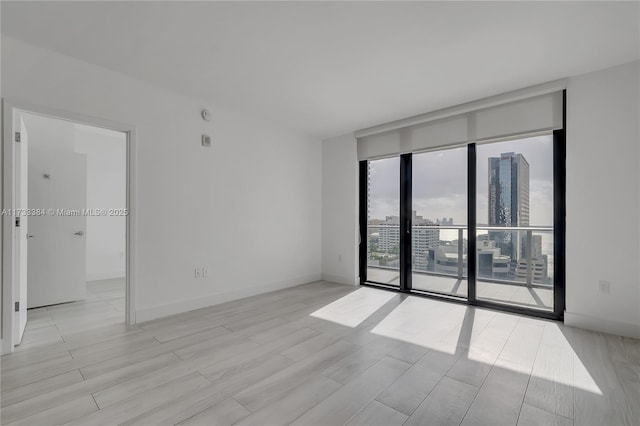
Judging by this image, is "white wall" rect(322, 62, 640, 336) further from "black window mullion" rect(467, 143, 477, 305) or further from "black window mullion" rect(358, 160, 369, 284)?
"black window mullion" rect(358, 160, 369, 284)

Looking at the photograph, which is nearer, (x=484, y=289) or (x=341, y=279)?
(x=484, y=289)

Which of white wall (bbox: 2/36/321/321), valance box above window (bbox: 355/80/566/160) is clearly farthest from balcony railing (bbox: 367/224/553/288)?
white wall (bbox: 2/36/321/321)

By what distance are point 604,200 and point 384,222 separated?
2.64 meters

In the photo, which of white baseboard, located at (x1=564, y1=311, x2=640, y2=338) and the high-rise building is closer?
white baseboard, located at (x1=564, y1=311, x2=640, y2=338)

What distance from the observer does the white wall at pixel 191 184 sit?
2721mm

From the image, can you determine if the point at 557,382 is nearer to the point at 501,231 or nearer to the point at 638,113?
the point at 501,231

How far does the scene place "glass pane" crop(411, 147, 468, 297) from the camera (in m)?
4.04

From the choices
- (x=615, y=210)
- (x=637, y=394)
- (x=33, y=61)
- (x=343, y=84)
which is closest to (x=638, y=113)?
(x=615, y=210)

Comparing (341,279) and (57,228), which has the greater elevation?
(57,228)

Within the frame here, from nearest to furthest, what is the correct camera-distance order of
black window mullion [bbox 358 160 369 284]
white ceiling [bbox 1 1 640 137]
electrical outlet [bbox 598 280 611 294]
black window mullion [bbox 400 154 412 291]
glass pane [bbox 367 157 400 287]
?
1. white ceiling [bbox 1 1 640 137]
2. electrical outlet [bbox 598 280 611 294]
3. black window mullion [bbox 400 154 412 291]
4. glass pane [bbox 367 157 400 287]
5. black window mullion [bbox 358 160 369 284]

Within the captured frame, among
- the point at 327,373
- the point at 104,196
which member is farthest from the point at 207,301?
the point at 104,196

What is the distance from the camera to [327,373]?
6.89ft

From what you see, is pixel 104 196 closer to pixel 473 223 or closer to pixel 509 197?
pixel 473 223

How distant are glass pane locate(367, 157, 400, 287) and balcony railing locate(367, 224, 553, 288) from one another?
0.02 meters
